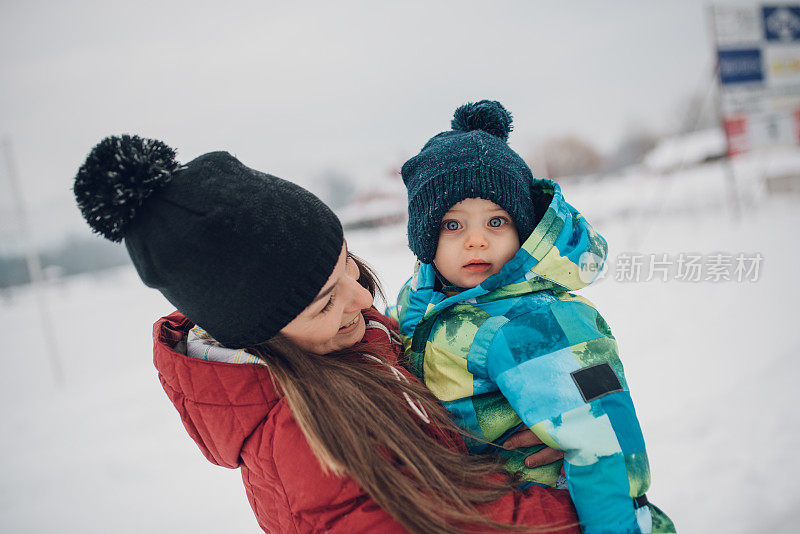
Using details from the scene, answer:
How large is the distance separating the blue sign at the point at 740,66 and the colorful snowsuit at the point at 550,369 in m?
7.29

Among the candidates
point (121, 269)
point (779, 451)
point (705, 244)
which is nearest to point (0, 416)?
point (779, 451)

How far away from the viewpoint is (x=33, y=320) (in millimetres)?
7953

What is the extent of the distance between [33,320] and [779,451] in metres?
10.3

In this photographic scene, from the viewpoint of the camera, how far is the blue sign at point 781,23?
21.9ft

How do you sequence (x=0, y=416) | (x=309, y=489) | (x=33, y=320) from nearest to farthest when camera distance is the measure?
(x=309, y=489) → (x=0, y=416) → (x=33, y=320)

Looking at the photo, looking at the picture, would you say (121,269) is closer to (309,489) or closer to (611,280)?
(611,280)

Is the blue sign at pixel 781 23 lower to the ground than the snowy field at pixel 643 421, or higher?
higher

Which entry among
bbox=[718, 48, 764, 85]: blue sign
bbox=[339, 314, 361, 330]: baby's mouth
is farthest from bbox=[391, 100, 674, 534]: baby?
bbox=[718, 48, 764, 85]: blue sign

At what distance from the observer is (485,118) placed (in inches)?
62.3

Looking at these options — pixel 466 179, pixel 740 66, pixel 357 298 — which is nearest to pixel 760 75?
pixel 740 66

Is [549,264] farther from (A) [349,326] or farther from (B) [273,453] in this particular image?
(B) [273,453]

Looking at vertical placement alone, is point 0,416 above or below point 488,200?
below

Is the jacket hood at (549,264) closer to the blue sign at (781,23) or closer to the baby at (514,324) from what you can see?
the baby at (514,324)

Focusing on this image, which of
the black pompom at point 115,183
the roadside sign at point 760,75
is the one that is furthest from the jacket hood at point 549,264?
the roadside sign at point 760,75
